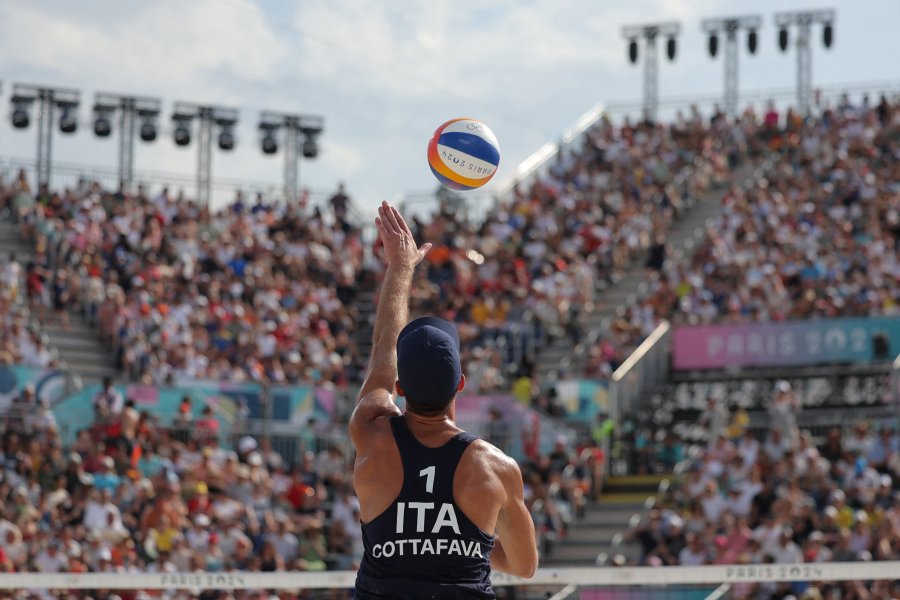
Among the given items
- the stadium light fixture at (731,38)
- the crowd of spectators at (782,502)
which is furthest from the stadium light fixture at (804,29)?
the crowd of spectators at (782,502)

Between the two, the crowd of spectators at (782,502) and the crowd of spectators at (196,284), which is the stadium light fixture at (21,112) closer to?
the crowd of spectators at (196,284)

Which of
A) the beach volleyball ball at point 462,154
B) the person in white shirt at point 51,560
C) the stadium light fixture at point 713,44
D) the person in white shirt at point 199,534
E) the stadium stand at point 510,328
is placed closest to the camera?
the beach volleyball ball at point 462,154

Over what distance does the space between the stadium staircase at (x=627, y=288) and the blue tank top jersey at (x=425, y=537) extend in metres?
18.6

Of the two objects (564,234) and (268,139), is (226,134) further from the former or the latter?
(564,234)

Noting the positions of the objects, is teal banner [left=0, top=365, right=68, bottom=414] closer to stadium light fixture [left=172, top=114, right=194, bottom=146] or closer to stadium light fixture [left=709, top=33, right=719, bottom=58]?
stadium light fixture [left=172, top=114, right=194, bottom=146]

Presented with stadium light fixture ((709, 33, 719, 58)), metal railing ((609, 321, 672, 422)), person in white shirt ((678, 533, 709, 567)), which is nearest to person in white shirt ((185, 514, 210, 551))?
person in white shirt ((678, 533, 709, 567))

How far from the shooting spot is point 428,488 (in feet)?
15.1

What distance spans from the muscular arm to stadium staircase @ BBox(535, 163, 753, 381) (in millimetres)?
18367

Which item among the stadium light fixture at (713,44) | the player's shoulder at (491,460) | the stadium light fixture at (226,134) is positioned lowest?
the player's shoulder at (491,460)

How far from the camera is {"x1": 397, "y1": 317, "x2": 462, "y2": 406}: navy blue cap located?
179 inches

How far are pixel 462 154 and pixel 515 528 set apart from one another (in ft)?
9.84

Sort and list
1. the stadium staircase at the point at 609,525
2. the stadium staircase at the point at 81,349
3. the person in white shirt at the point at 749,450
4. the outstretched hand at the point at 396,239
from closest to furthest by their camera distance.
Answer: the outstretched hand at the point at 396,239 → the person in white shirt at the point at 749,450 → the stadium staircase at the point at 609,525 → the stadium staircase at the point at 81,349

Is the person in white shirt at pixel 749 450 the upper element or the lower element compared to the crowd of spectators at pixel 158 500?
upper

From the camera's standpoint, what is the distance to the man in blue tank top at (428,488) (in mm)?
4586
